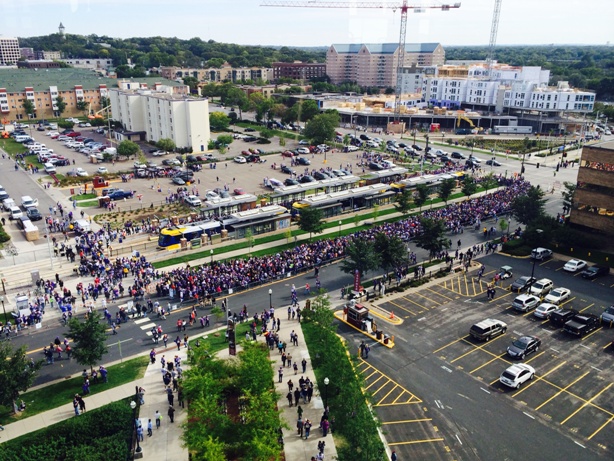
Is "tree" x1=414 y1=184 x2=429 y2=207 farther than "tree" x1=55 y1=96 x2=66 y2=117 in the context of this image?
No

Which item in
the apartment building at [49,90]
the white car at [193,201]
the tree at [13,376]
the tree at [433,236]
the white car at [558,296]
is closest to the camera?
the tree at [13,376]

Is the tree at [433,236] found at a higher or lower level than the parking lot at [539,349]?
higher

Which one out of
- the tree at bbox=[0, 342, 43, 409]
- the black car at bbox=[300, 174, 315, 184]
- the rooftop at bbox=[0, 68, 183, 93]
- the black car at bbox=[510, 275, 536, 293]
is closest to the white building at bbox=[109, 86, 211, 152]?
the black car at bbox=[300, 174, 315, 184]

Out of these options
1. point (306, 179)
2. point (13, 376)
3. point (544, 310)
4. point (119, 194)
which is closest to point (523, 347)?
point (544, 310)

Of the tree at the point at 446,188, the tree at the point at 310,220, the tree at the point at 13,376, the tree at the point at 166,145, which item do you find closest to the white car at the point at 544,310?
the tree at the point at 310,220

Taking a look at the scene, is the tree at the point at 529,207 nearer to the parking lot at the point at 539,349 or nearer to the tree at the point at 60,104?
the parking lot at the point at 539,349

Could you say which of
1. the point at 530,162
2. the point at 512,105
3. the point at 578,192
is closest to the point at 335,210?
the point at 578,192

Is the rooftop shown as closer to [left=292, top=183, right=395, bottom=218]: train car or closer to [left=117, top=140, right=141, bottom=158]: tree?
[left=117, top=140, right=141, bottom=158]: tree
